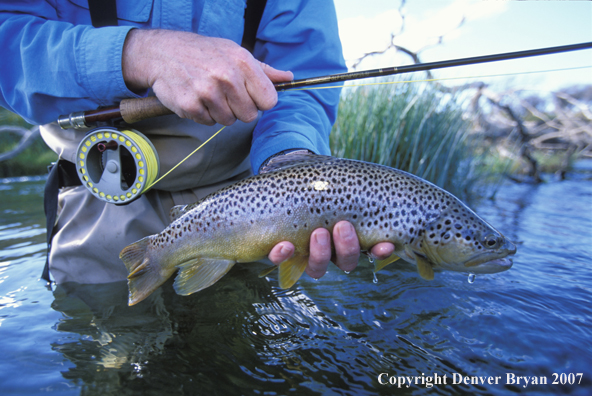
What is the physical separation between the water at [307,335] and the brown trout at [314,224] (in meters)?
0.29

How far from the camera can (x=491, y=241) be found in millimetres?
1510

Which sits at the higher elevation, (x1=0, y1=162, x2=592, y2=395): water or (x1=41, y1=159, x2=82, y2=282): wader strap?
(x1=41, y1=159, x2=82, y2=282): wader strap

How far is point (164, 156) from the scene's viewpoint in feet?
6.99

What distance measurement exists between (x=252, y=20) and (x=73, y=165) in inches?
56.5

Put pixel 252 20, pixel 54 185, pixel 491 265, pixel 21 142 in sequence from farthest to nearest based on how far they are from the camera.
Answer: pixel 21 142 < pixel 252 20 < pixel 54 185 < pixel 491 265

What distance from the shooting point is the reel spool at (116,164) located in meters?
1.81

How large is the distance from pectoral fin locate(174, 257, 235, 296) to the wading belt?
40.2 inches

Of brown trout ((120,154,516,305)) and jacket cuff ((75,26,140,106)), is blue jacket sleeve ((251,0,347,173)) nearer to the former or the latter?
brown trout ((120,154,516,305))

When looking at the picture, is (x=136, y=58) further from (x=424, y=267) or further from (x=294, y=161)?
(x=424, y=267)

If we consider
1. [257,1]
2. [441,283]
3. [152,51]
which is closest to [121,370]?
[152,51]

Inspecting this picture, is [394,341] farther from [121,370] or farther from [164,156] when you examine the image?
[164,156]

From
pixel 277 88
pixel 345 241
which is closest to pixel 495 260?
pixel 345 241

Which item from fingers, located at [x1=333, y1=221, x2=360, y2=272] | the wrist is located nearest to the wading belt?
A: the wrist

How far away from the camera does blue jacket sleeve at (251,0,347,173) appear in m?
2.25
